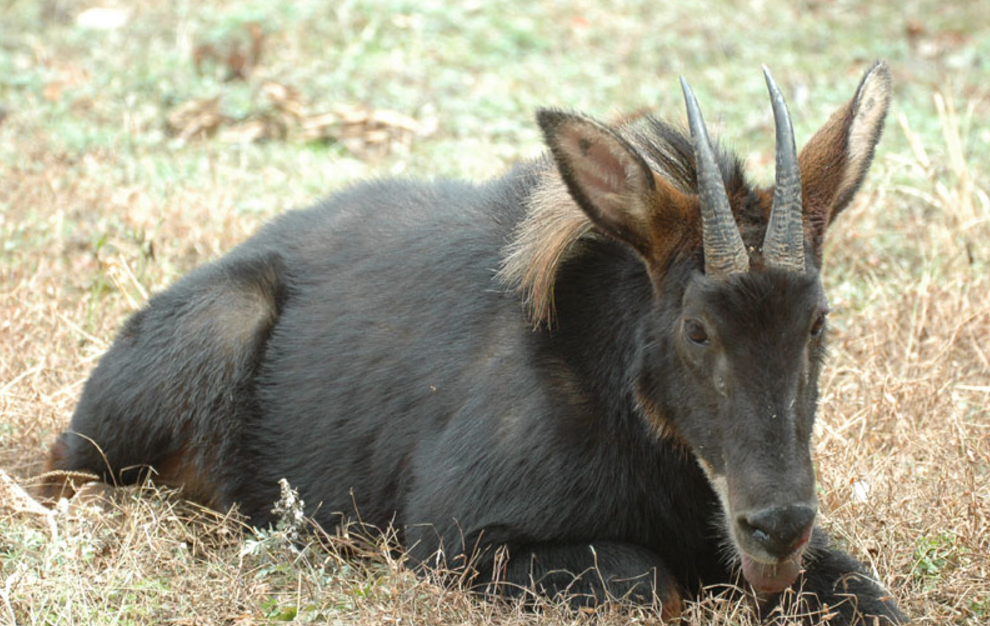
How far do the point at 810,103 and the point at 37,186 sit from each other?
564 centimetres

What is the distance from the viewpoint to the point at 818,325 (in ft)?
13.2

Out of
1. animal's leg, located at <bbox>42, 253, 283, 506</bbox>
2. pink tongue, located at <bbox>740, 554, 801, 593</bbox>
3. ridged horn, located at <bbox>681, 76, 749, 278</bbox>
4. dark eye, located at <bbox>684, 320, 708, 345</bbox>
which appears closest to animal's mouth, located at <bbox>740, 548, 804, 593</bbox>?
pink tongue, located at <bbox>740, 554, 801, 593</bbox>

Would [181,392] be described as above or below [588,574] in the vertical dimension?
above

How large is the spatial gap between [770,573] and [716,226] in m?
1.03

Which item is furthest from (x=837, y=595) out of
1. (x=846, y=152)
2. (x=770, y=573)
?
(x=846, y=152)

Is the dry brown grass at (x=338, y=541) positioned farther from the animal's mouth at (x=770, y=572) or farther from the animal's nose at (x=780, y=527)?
the animal's nose at (x=780, y=527)

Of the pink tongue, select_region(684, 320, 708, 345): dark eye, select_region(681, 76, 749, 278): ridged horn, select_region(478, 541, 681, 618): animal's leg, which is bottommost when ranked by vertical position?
select_region(478, 541, 681, 618): animal's leg

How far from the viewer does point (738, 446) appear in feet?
12.6

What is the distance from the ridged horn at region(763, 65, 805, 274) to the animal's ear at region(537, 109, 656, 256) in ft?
1.28

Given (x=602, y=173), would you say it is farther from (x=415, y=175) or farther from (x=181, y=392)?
(x=415, y=175)

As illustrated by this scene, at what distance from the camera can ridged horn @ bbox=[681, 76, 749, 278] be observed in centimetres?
387

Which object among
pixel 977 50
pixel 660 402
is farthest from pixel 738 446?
pixel 977 50

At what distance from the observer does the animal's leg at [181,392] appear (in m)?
5.29

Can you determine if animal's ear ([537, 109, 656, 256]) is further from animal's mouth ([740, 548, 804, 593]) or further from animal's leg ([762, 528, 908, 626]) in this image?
animal's leg ([762, 528, 908, 626])
